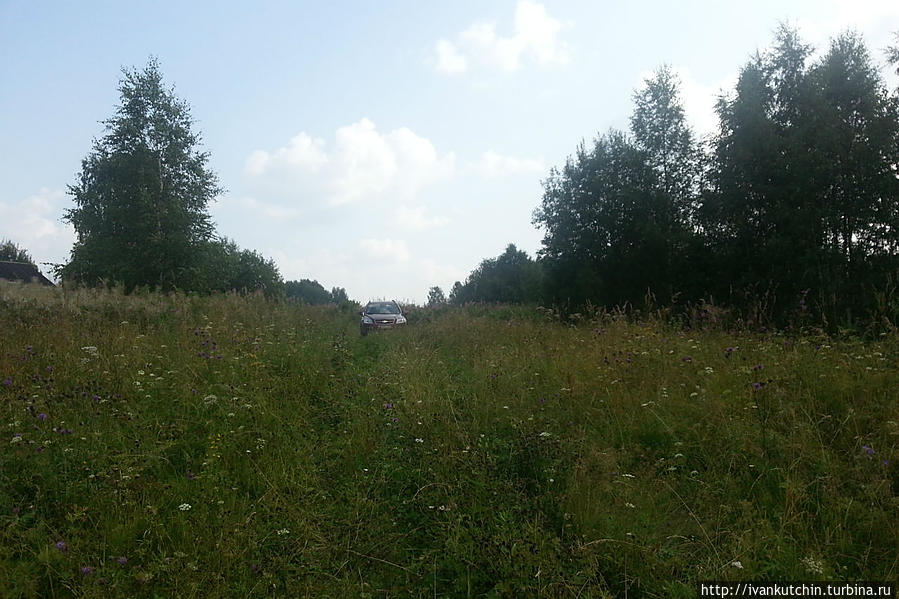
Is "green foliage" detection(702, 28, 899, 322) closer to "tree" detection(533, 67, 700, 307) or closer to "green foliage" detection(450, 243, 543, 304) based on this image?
"tree" detection(533, 67, 700, 307)

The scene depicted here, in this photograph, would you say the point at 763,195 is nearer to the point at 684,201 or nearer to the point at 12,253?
the point at 684,201

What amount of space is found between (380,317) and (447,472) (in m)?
13.2

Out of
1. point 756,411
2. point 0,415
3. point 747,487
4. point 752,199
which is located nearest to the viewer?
point 747,487

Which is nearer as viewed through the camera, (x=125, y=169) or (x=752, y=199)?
(x=752, y=199)

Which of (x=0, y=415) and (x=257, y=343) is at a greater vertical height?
(x=257, y=343)

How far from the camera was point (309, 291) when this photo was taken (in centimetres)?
11362

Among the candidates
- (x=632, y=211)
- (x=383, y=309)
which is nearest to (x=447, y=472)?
(x=383, y=309)

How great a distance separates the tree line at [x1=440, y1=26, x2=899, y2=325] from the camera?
16359mm

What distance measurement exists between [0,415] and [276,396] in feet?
8.12

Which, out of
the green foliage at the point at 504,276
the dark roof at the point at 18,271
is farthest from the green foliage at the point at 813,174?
the dark roof at the point at 18,271

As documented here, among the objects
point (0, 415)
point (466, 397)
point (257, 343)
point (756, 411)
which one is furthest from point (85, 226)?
point (756, 411)

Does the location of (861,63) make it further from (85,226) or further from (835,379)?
(85,226)

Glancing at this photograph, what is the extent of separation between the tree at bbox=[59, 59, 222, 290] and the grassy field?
19258 mm

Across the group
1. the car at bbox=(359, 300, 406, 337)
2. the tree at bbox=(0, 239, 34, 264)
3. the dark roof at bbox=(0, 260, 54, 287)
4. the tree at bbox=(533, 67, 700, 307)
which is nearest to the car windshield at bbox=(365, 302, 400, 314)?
the car at bbox=(359, 300, 406, 337)
